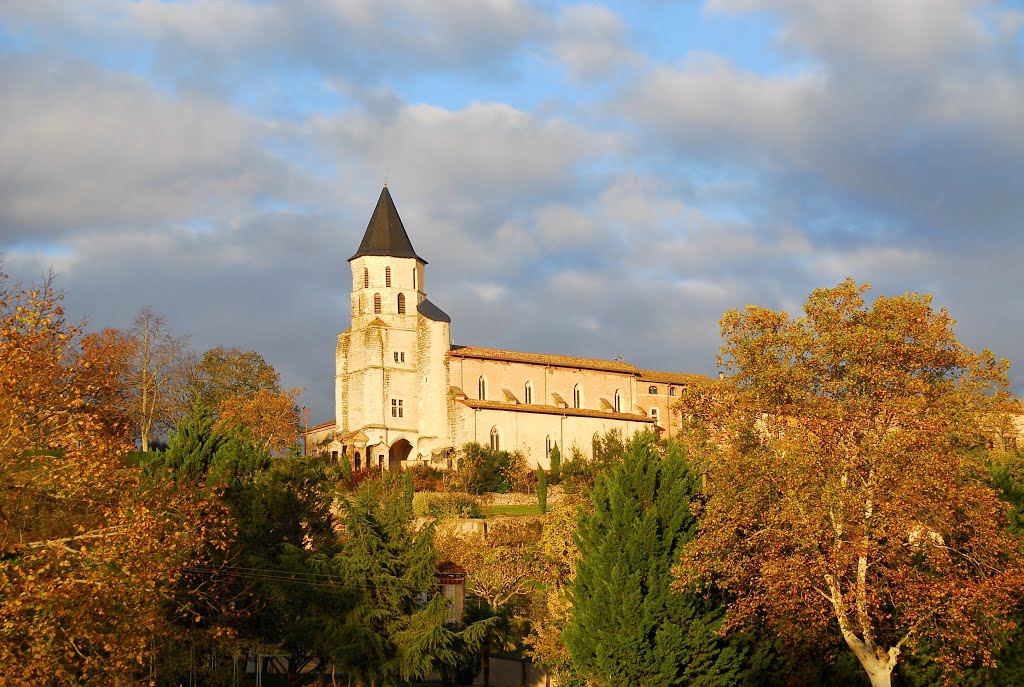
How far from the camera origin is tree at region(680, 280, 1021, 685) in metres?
25.7

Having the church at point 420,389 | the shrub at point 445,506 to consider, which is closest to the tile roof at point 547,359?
the church at point 420,389

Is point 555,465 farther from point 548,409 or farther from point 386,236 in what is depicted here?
point 386,236

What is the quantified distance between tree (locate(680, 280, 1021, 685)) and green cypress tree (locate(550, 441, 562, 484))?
4344 centimetres

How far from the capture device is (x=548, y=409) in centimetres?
7744

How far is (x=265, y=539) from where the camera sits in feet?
121

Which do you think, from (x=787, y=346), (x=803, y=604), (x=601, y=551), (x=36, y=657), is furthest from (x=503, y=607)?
(x=36, y=657)

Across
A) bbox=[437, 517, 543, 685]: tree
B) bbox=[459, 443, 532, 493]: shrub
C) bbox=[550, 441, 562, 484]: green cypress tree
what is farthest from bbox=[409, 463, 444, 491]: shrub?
bbox=[437, 517, 543, 685]: tree

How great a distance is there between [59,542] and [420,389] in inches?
2205

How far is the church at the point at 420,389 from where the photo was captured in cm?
7494

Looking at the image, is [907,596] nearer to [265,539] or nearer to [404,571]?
[404,571]

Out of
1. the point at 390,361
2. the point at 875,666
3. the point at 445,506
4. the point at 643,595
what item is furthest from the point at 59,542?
the point at 390,361

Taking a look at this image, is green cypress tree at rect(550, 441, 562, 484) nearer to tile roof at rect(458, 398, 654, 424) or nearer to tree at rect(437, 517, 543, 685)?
tile roof at rect(458, 398, 654, 424)

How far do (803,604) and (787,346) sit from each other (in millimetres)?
5948

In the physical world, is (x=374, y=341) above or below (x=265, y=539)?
above
